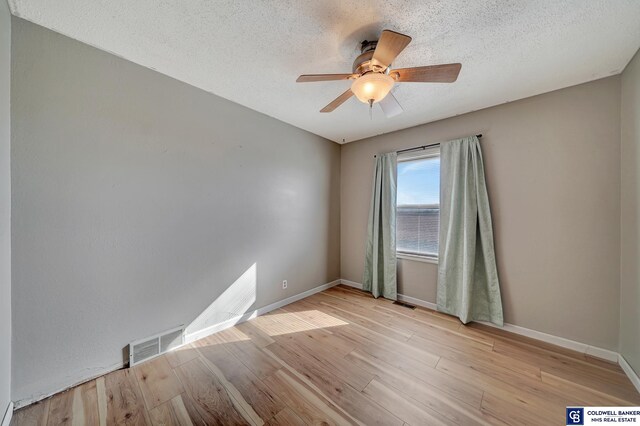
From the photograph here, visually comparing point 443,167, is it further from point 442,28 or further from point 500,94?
point 442,28

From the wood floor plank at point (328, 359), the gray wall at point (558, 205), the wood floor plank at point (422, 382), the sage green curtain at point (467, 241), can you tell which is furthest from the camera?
the sage green curtain at point (467, 241)

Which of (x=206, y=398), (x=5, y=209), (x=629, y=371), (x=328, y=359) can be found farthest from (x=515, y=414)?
(x=5, y=209)

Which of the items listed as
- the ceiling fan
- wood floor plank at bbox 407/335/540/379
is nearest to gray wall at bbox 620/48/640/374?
wood floor plank at bbox 407/335/540/379

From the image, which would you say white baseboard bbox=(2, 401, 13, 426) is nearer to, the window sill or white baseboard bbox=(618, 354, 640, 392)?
the window sill

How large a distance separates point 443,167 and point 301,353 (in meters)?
2.58

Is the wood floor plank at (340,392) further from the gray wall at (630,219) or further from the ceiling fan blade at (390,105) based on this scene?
the ceiling fan blade at (390,105)

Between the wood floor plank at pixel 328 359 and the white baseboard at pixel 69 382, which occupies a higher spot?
the white baseboard at pixel 69 382

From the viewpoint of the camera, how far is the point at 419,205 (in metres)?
3.03

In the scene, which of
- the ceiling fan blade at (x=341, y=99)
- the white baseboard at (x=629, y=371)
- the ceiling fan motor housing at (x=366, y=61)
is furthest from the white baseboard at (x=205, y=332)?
the white baseboard at (x=629, y=371)

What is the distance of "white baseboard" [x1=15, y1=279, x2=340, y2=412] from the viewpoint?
1.44 metres

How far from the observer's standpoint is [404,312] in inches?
109

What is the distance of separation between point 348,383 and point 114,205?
221 cm

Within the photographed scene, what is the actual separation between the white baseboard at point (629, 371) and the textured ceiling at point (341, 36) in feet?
7.64

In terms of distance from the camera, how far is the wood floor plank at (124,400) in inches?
52.4
